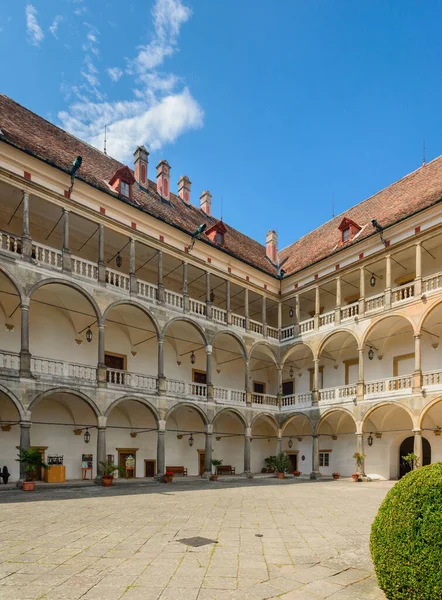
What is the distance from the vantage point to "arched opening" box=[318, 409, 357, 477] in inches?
931

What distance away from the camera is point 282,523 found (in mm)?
8992

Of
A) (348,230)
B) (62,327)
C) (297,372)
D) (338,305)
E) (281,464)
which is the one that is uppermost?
(348,230)

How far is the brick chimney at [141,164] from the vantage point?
2445cm

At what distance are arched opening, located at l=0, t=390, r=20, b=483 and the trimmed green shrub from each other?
15754 millimetres

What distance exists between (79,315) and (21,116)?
915 cm

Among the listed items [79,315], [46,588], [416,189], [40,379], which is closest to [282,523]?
[46,588]

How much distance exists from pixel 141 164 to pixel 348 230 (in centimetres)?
1199

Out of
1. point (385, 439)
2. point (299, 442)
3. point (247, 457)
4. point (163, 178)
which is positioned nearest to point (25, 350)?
point (247, 457)

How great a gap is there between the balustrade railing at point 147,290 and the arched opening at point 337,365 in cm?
940

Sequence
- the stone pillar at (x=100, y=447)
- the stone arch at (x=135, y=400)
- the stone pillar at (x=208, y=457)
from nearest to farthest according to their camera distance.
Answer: the stone pillar at (x=100, y=447), the stone arch at (x=135, y=400), the stone pillar at (x=208, y=457)

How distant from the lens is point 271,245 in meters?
30.3

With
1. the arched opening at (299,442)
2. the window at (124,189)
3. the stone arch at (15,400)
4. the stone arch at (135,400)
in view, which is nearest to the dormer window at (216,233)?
the window at (124,189)

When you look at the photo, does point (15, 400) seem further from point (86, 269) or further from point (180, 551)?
point (180, 551)

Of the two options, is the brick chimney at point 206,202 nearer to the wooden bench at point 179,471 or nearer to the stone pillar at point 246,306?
the stone pillar at point 246,306
